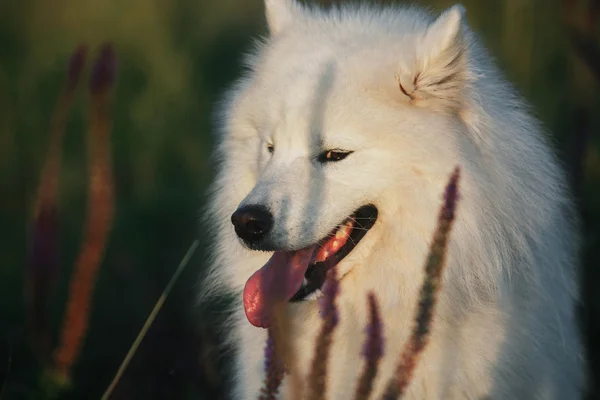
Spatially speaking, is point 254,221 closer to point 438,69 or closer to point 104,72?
point 438,69

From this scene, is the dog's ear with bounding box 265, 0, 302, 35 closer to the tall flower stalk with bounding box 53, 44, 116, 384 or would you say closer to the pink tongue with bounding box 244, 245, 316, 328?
the pink tongue with bounding box 244, 245, 316, 328

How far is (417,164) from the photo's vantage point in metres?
2.59

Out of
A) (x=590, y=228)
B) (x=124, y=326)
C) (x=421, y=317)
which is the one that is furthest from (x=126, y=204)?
(x=421, y=317)

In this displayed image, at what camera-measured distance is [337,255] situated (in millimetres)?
2721

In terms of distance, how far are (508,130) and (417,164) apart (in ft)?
1.11

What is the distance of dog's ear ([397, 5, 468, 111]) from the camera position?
2.56 m

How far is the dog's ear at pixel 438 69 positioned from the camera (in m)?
2.56

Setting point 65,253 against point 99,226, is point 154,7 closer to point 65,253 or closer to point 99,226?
point 65,253

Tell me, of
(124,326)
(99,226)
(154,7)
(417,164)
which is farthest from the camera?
(154,7)

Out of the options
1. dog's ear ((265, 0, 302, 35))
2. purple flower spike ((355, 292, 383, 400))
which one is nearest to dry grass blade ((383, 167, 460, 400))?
purple flower spike ((355, 292, 383, 400))

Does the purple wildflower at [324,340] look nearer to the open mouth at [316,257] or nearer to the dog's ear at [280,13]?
the open mouth at [316,257]

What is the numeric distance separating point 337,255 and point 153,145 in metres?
3.16

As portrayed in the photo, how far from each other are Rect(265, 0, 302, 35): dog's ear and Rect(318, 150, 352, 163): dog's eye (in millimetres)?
805

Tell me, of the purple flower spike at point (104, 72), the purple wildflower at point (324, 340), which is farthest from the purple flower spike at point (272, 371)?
the purple flower spike at point (104, 72)
